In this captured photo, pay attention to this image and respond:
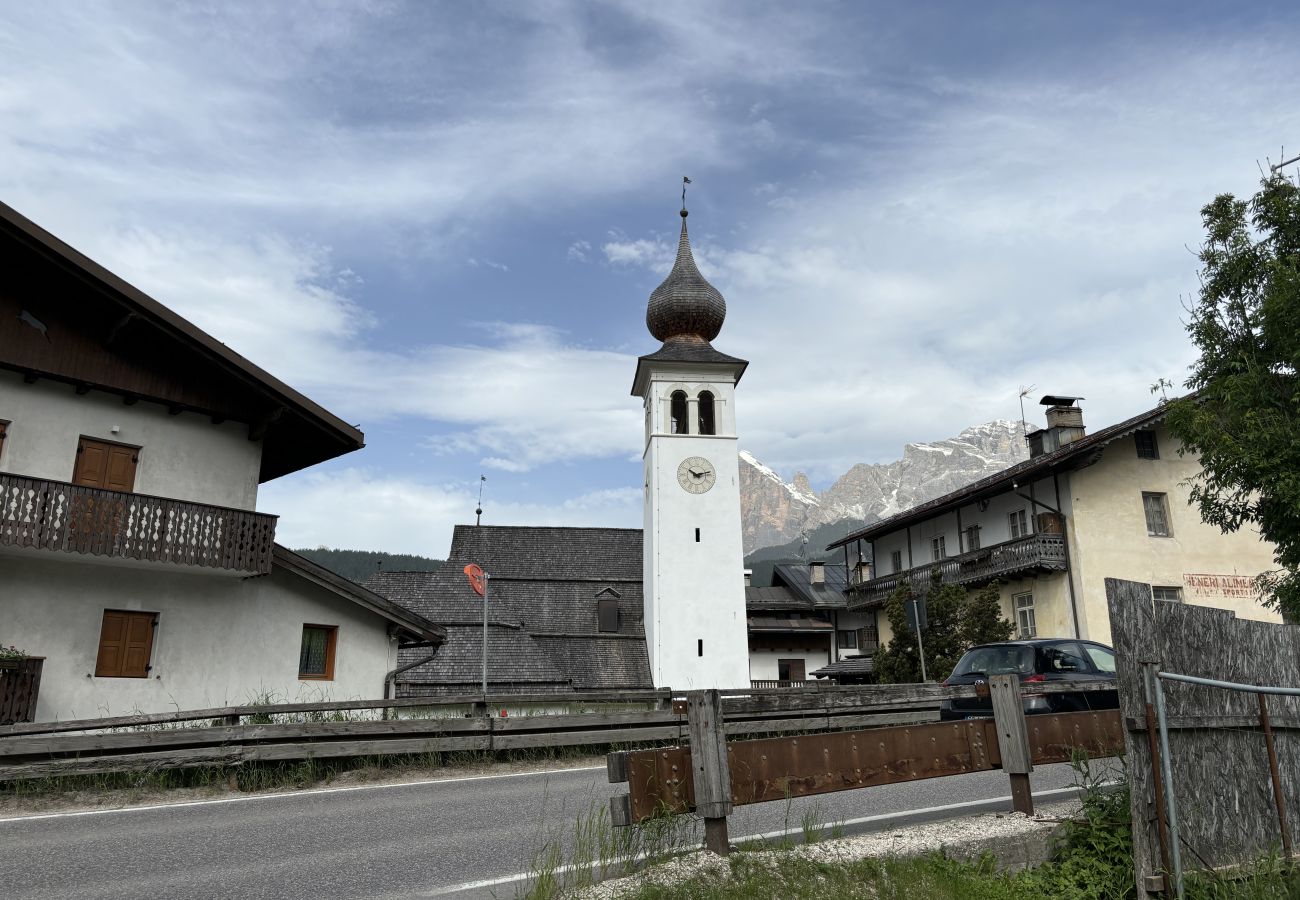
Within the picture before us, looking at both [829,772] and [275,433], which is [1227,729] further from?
[275,433]

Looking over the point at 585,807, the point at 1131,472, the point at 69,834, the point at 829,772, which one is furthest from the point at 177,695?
the point at 1131,472

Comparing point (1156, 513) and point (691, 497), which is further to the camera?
point (691, 497)

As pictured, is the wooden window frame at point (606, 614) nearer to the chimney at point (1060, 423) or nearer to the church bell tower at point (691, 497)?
the church bell tower at point (691, 497)

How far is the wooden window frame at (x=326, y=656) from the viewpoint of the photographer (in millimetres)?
A: 18234

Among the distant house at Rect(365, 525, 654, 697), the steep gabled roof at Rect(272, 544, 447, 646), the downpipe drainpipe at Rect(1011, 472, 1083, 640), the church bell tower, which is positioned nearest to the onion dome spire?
the church bell tower

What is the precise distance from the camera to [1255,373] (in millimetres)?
17000

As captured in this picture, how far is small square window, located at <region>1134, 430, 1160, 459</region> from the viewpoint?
31.8m

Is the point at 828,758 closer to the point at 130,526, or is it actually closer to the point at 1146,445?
the point at 130,526

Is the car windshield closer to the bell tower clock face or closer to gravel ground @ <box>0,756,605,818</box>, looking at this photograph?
gravel ground @ <box>0,756,605,818</box>

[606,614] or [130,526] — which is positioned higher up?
[606,614]

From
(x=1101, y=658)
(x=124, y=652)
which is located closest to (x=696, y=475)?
(x=124, y=652)

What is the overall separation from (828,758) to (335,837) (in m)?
4.34

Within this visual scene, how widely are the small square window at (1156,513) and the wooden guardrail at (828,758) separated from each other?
2668cm

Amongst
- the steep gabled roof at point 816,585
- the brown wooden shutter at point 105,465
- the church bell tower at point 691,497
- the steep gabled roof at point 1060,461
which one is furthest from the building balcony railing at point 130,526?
the steep gabled roof at point 816,585
